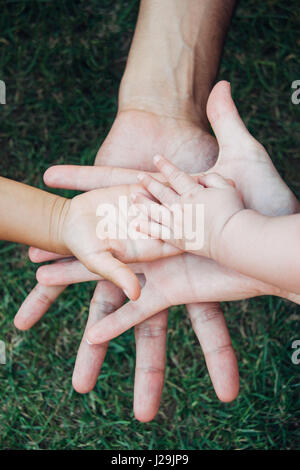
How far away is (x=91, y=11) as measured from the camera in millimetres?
2654

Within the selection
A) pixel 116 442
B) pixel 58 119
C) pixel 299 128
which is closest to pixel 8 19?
pixel 58 119

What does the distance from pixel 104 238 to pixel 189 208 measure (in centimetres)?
28

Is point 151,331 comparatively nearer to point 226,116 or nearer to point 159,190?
point 159,190

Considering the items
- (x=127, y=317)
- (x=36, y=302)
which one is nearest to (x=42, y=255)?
(x=36, y=302)

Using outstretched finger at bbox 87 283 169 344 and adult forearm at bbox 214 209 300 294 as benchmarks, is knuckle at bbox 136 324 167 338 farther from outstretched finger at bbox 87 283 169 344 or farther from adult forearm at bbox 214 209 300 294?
adult forearm at bbox 214 209 300 294

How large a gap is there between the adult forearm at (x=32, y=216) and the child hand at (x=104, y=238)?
0.04 m

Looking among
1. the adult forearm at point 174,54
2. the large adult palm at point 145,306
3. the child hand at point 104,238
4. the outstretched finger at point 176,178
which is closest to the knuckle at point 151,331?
the large adult palm at point 145,306

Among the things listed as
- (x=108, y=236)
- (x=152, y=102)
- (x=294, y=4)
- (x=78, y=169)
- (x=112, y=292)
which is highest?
(x=294, y=4)

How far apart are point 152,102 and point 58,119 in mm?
711

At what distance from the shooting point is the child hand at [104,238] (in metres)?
1.55

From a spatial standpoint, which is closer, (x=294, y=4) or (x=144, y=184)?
(x=144, y=184)

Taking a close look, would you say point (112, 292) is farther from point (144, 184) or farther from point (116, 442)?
point (116, 442)
